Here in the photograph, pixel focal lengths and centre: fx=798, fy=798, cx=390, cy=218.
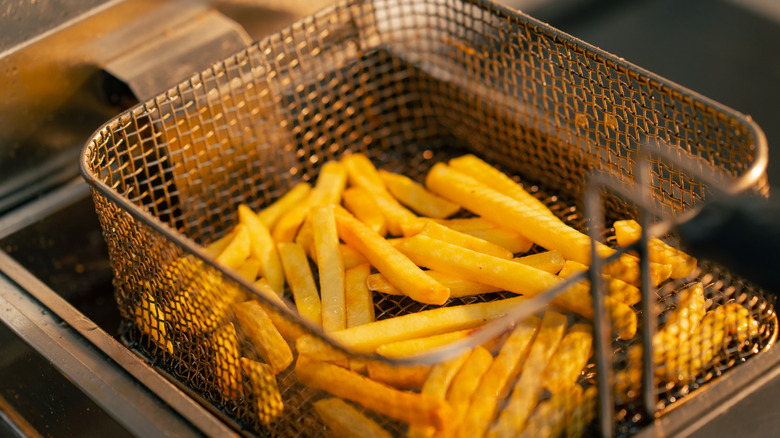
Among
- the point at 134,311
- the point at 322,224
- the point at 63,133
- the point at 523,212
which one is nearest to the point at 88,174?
the point at 134,311

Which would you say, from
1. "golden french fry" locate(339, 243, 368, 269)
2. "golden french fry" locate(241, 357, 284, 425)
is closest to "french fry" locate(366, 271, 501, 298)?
"golden french fry" locate(339, 243, 368, 269)

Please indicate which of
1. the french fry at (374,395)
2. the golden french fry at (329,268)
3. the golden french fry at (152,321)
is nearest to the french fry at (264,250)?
the golden french fry at (329,268)

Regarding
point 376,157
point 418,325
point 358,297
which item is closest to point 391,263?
point 358,297

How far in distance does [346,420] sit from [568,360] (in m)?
0.42

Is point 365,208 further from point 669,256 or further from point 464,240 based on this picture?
point 669,256

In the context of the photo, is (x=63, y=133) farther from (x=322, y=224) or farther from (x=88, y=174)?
(x=322, y=224)

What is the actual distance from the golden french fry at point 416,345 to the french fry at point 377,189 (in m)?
0.52

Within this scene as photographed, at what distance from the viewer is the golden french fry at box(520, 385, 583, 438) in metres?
1.40

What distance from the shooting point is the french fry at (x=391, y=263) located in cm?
165

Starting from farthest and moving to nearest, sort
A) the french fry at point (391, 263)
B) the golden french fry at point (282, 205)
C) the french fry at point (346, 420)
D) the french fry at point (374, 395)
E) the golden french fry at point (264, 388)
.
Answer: the golden french fry at point (282, 205), the french fry at point (391, 263), the golden french fry at point (264, 388), the french fry at point (346, 420), the french fry at point (374, 395)

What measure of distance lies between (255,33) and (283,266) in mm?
931

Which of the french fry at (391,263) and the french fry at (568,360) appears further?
the french fry at (391,263)

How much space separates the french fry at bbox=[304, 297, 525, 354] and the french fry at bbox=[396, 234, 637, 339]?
0.19ft

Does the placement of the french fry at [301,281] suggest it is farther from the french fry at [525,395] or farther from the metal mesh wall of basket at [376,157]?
the french fry at [525,395]
